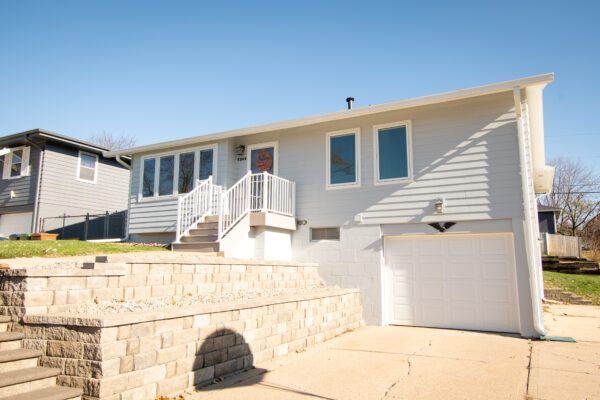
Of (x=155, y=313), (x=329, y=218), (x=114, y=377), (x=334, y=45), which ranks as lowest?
(x=114, y=377)

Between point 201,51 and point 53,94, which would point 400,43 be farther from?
point 53,94

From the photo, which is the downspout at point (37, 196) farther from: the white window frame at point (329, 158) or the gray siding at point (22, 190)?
the white window frame at point (329, 158)

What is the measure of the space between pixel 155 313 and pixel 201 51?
8874mm

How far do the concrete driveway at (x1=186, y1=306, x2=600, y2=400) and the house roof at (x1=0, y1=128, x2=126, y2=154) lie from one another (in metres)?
12.1

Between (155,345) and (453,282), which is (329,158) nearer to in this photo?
(453,282)

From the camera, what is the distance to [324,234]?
31.8 feet

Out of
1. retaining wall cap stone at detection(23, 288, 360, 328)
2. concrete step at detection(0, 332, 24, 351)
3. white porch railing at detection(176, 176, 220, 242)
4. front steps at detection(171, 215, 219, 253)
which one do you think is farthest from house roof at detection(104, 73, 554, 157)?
concrete step at detection(0, 332, 24, 351)

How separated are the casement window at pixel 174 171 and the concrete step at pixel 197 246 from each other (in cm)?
280

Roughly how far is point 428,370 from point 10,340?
4514 mm

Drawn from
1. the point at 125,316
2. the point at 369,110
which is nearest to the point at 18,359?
the point at 125,316

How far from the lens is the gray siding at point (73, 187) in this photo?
14148 mm

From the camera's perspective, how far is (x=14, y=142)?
14.5m

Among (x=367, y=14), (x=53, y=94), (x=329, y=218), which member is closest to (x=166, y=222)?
(x=329, y=218)

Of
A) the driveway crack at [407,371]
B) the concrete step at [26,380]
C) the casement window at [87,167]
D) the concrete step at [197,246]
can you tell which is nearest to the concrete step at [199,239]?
the concrete step at [197,246]
